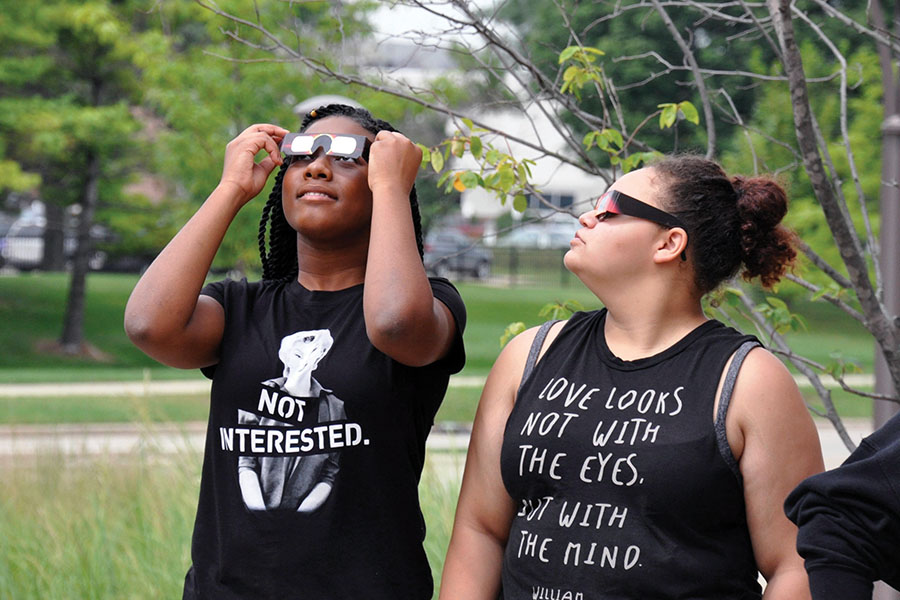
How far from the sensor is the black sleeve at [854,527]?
1.56 m

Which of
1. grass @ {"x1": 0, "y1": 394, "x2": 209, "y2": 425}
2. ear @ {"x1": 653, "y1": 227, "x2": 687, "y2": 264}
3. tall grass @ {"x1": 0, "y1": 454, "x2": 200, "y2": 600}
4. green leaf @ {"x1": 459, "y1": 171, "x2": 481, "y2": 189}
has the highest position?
green leaf @ {"x1": 459, "y1": 171, "x2": 481, "y2": 189}

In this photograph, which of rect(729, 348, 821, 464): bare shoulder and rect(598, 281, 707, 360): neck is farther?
rect(598, 281, 707, 360): neck

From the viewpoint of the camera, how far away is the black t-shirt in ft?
7.11

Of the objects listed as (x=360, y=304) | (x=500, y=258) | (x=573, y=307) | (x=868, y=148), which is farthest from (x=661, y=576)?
(x=500, y=258)

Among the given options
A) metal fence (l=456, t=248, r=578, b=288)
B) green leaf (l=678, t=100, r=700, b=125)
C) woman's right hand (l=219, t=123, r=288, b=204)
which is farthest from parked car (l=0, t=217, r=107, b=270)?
woman's right hand (l=219, t=123, r=288, b=204)

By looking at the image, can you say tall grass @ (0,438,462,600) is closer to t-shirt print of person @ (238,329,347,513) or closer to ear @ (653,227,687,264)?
t-shirt print of person @ (238,329,347,513)

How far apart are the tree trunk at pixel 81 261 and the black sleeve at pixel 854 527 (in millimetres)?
17730

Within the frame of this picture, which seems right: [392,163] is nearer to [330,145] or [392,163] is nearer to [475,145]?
[330,145]

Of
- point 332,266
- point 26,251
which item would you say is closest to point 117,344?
point 26,251

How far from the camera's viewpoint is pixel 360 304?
91.7 inches

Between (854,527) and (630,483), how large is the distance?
445mm

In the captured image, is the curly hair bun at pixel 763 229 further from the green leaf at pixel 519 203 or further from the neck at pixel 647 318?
the green leaf at pixel 519 203

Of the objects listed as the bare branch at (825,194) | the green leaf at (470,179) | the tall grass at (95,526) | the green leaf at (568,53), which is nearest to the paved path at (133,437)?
the tall grass at (95,526)

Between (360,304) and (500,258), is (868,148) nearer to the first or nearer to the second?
(360,304)
